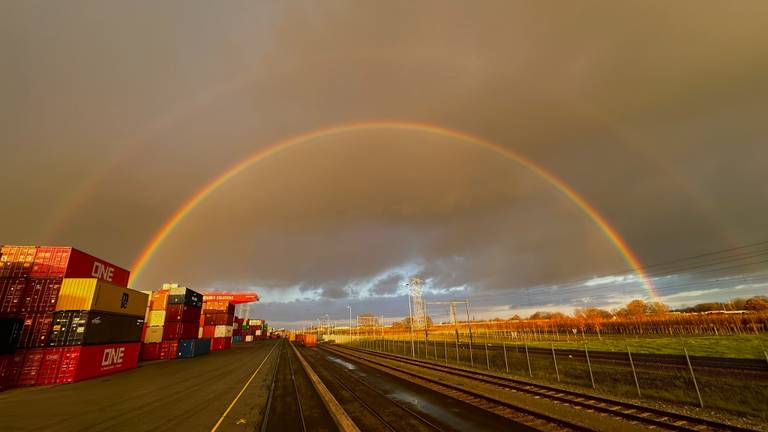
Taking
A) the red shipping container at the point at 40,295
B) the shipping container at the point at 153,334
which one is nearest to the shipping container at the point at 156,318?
the shipping container at the point at 153,334

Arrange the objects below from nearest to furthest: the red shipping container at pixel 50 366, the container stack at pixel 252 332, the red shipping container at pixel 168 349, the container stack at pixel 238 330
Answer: the red shipping container at pixel 50 366 → the red shipping container at pixel 168 349 → the container stack at pixel 238 330 → the container stack at pixel 252 332

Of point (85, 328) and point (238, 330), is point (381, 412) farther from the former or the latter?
point (238, 330)

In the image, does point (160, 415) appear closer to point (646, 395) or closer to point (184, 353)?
point (646, 395)

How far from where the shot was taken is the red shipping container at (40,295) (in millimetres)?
30703

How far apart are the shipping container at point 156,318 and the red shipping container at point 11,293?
96.0 ft

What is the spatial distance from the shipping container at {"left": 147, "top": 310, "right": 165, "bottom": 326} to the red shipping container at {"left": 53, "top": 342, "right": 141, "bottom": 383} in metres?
18.9

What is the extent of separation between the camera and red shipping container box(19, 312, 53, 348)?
96.1 ft

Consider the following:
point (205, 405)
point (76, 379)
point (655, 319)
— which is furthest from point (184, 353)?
point (655, 319)

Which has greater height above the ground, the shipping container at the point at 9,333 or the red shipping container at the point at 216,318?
the red shipping container at the point at 216,318

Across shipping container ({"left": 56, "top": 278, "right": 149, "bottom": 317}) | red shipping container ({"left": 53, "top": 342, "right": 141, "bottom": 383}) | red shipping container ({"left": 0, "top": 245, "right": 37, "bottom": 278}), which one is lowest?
red shipping container ({"left": 53, "top": 342, "right": 141, "bottom": 383})

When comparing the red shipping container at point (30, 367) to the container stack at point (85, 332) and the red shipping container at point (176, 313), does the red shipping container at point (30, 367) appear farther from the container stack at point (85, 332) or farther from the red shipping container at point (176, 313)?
the red shipping container at point (176, 313)

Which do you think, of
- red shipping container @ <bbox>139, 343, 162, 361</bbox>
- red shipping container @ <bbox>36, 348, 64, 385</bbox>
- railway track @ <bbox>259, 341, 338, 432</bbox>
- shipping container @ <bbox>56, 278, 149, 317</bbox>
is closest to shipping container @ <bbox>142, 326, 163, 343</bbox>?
red shipping container @ <bbox>139, 343, 162, 361</bbox>

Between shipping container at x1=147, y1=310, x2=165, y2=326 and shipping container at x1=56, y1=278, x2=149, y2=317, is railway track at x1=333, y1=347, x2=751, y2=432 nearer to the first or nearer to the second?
shipping container at x1=56, y1=278, x2=149, y2=317

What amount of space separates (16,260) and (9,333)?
842 cm
